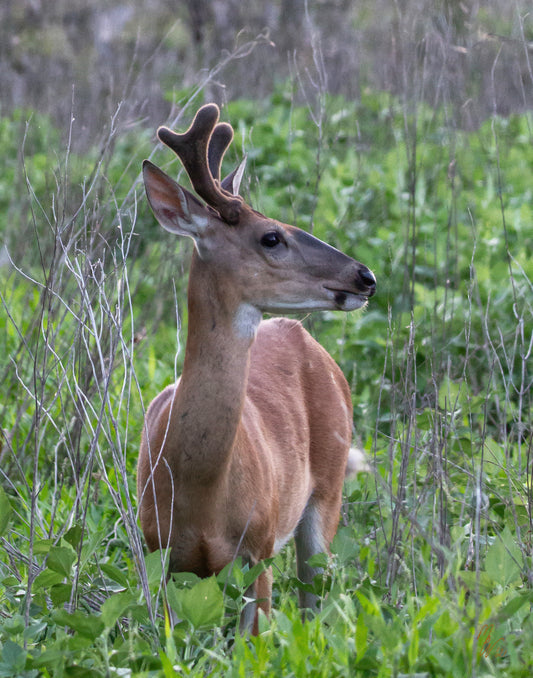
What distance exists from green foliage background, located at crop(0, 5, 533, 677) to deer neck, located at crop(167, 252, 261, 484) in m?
0.12

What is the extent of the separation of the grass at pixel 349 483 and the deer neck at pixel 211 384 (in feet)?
0.41

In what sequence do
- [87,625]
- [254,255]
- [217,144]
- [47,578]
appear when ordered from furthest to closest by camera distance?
1. [217,144]
2. [254,255]
3. [47,578]
4. [87,625]

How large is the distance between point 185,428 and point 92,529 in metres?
0.95

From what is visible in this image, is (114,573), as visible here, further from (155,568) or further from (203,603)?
(203,603)

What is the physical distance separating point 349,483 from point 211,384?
1.38m

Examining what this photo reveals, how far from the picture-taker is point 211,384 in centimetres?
308

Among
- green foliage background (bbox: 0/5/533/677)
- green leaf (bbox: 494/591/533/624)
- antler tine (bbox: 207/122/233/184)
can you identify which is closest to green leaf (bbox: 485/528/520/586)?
green foliage background (bbox: 0/5/533/677)

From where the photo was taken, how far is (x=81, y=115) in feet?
30.9

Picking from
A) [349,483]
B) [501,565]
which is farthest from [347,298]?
[349,483]

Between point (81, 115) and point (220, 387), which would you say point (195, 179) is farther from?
point (81, 115)

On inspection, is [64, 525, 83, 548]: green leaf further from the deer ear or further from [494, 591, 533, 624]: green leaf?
[494, 591, 533, 624]: green leaf

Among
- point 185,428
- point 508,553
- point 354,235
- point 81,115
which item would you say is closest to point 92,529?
point 185,428

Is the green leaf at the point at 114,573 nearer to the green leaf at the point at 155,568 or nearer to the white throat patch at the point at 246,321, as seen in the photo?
the green leaf at the point at 155,568

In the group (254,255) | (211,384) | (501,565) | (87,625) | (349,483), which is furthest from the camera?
(349,483)
